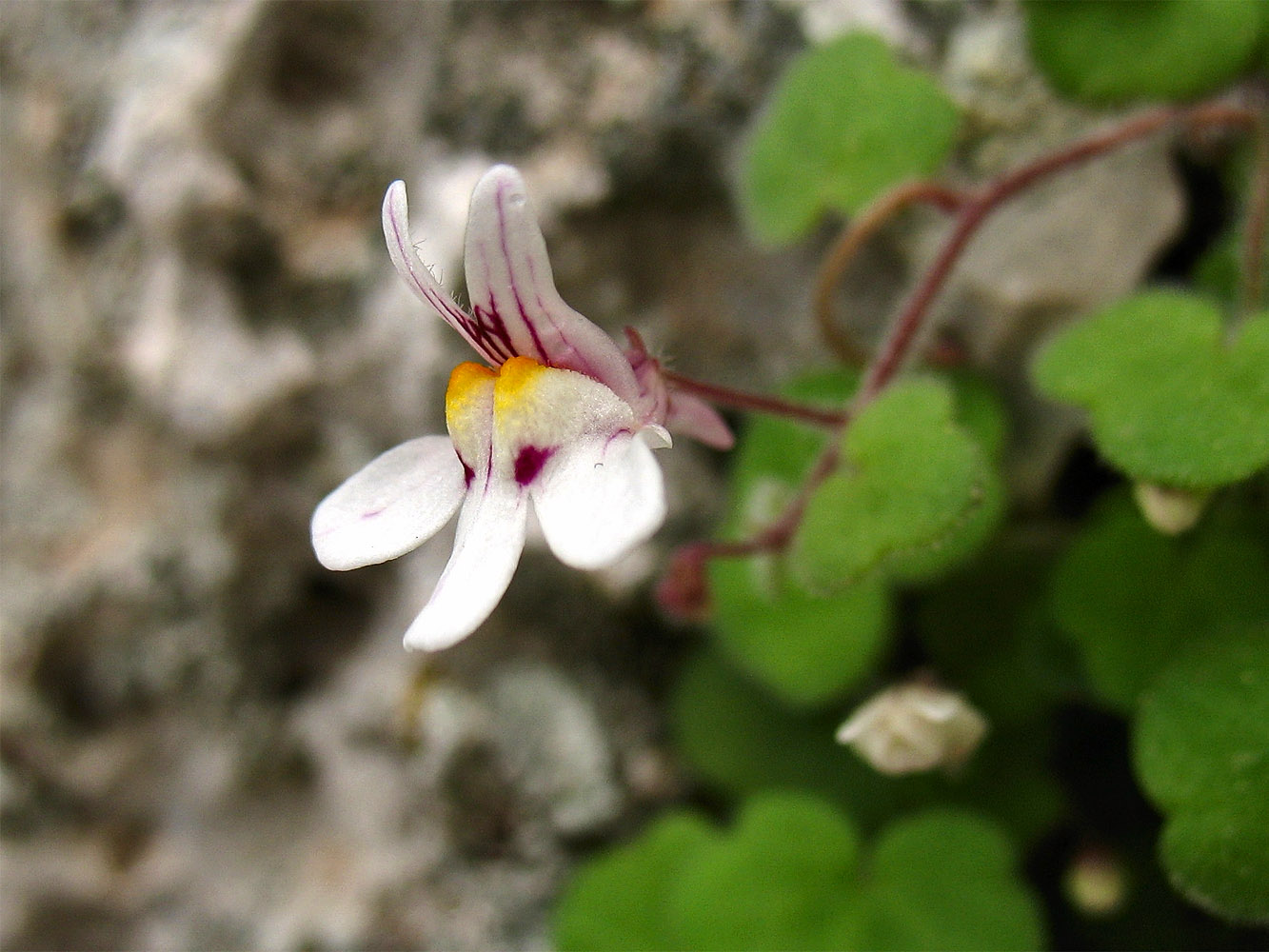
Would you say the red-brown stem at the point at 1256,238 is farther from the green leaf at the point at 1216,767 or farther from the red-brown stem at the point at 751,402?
the red-brown stem at the point at 751,402

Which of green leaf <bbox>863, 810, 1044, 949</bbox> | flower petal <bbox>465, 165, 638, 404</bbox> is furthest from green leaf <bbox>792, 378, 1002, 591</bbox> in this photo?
green leaf <bbox>863, 810, 1044, 949</bbox>

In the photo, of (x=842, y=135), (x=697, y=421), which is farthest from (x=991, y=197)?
(x=697, y=421)

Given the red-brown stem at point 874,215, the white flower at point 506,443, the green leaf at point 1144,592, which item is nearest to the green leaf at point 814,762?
the green leaf at point 1144,592

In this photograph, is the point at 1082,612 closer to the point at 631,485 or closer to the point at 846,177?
the point at 846,177

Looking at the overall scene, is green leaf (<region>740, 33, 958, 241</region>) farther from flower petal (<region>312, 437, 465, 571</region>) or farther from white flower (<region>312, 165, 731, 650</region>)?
flower petal (<region>312, 437, 465, 571</region>)

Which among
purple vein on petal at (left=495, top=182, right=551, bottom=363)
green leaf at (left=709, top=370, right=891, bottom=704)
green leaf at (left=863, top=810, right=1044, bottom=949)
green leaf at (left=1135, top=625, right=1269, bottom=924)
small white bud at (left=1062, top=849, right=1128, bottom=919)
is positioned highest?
purple vein on petal at (left=495, top=182, right=551, bottom=363)

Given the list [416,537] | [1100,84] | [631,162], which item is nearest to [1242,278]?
[1100,84]
